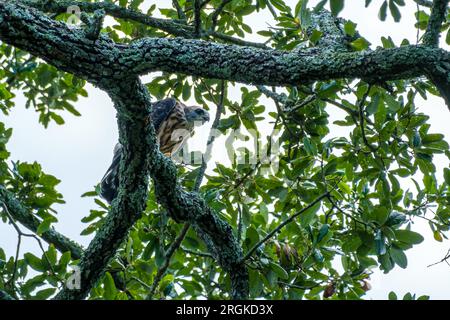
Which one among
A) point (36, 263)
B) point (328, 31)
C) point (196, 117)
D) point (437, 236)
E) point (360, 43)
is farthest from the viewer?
point (196, 117)

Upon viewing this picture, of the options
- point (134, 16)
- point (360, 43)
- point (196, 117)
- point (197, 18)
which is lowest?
point (360, 43)

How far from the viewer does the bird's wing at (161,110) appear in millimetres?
6621

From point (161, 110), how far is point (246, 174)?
256cm

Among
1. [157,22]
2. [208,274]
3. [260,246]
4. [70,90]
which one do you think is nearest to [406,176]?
[260,246]

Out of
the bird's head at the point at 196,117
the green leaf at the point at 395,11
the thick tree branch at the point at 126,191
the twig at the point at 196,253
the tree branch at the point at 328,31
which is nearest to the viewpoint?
the thick tree branch at the point at 126,191

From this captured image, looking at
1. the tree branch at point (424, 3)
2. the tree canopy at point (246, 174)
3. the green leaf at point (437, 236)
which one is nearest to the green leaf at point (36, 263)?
the tree canopy at point (246, 174)

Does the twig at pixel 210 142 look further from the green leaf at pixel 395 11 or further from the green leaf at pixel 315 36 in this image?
the green leaf at pixel 395 11

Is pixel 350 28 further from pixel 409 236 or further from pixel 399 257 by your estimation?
pixel 399 257

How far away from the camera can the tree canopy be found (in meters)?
3.09

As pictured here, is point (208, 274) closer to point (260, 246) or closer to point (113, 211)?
point (260, 246)

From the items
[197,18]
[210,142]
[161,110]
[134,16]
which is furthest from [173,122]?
[197,18]

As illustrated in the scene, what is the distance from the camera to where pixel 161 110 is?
6.66 metres

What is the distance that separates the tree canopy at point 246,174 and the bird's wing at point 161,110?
175 centimetres

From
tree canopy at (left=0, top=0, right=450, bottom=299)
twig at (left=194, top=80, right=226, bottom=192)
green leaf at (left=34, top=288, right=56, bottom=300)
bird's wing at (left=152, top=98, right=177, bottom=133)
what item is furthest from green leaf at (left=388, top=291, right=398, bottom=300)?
bird's wing at (left=152, top=98, right=177, bottom=133)
